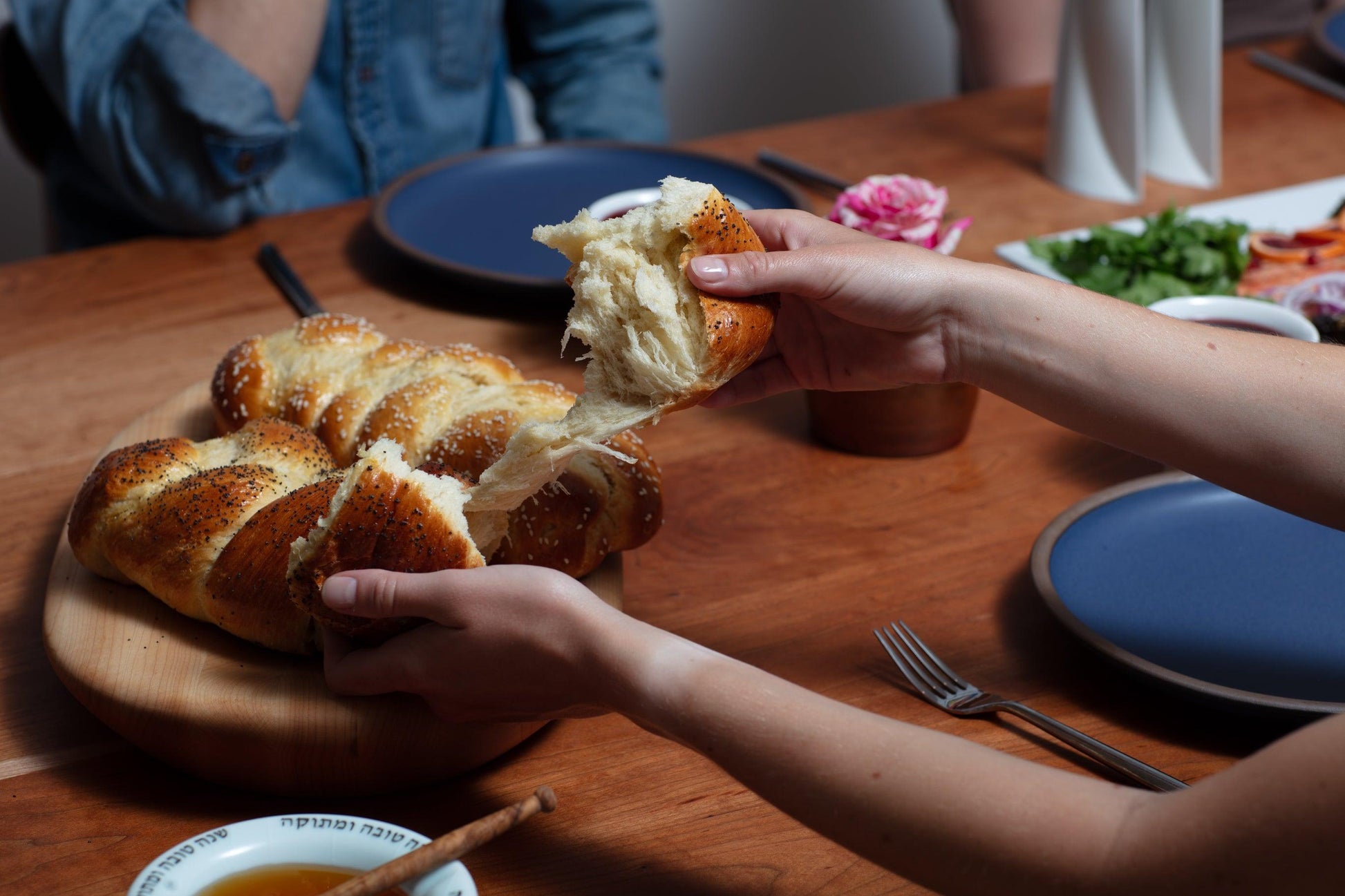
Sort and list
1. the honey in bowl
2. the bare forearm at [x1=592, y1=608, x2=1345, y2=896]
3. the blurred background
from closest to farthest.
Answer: the bare forearm at [x1=592, y1=608, x2=1345, y2=896]
the honey in bowl
the blurred background

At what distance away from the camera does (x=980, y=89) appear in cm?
339

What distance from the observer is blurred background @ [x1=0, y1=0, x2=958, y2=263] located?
16.8 feet

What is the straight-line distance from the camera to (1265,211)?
232 centimetres

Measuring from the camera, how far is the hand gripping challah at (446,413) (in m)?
1.31

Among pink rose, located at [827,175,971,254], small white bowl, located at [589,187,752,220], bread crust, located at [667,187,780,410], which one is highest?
bread crust, located at [667,187,780,410]

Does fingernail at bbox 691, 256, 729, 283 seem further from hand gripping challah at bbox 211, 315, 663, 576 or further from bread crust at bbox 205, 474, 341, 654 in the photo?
bread crust at bbox 205, 474, 341, 654

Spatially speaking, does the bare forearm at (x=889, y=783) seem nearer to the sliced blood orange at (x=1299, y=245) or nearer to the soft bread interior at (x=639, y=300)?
the soft bread interior at (x=639, y=300)

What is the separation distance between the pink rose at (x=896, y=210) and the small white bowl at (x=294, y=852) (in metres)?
1.05

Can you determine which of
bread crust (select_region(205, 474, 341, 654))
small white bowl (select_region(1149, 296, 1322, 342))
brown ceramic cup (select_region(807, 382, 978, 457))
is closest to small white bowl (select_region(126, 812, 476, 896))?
bread crust (select_region(205, 474, 341, 654))

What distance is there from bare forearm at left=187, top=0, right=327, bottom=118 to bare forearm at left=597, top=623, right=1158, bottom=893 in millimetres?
1855

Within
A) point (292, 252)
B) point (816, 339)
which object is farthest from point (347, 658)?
point (292, 252)

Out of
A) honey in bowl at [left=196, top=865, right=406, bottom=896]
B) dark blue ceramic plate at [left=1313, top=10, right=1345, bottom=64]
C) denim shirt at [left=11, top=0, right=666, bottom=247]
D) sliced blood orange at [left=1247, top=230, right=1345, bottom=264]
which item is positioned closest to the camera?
honey in bowl at [left=196, top=865, right=406, bottom=896]

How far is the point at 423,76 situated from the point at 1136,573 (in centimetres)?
218

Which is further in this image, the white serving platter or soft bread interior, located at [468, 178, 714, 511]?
the white serving platter
